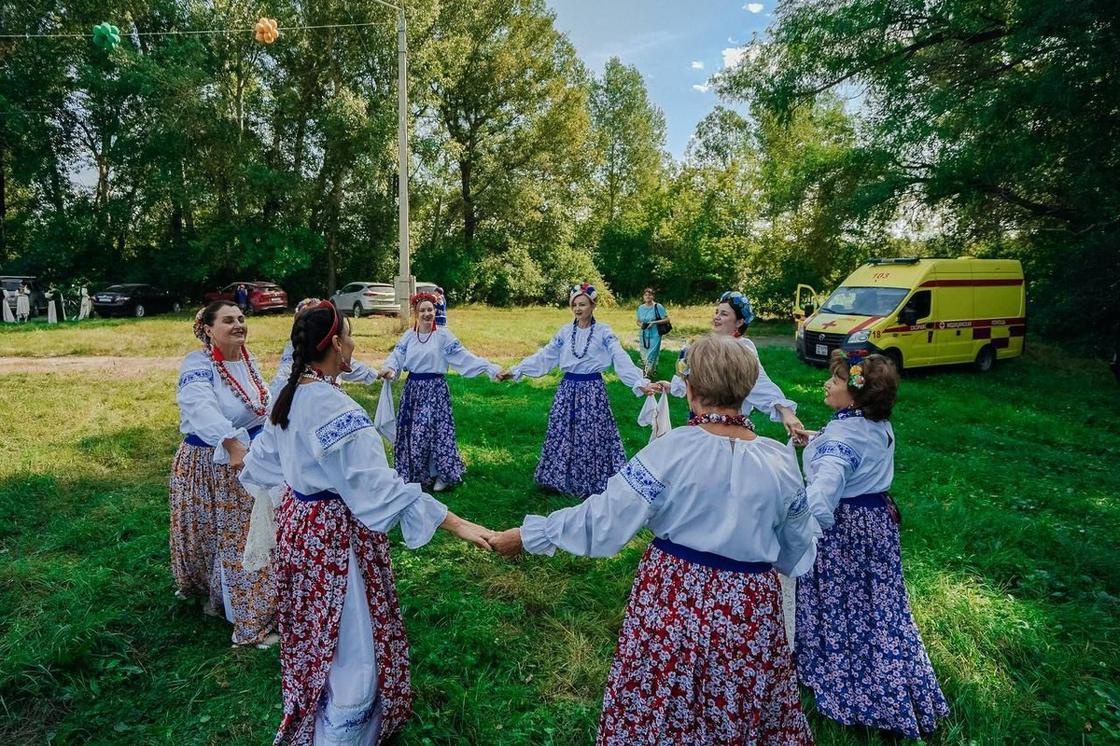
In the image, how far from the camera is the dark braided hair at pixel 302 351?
2.50m

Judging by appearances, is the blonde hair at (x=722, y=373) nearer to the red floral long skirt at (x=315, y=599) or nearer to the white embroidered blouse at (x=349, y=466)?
the white embroidered blouse at (x=349, y=466)

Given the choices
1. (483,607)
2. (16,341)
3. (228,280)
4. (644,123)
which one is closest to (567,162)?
(644,123)

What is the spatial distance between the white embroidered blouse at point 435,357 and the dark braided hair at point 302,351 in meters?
3.39

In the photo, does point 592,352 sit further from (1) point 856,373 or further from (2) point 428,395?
(1) point 856,373

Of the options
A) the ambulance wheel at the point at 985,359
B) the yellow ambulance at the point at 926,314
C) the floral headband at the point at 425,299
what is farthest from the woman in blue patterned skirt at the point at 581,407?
the ambulance wheel at the point at 985,359

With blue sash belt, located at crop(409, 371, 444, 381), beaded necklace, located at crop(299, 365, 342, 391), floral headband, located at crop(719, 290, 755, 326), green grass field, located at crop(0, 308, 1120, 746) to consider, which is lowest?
green grass field, located at crop(0, 308, 1120, 746)

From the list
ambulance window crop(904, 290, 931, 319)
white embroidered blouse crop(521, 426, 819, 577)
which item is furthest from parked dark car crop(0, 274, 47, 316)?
ambulance window crop(904, 290, 931, 319)

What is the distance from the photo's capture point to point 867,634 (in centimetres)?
299

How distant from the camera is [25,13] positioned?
20.9 meters

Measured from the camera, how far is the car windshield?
12977 millimetres

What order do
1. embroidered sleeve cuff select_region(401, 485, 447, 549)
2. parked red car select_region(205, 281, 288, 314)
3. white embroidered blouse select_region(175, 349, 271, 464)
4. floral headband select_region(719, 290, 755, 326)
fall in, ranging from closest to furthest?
embroidered sleeve cuff select_region(401, 485, 447, 549) → white embroidered blouse select_region(175, 349, 271, 464) → floral headband select_region(719, 290, 755, 326) → parked red car select_region(205, 281, 288, 314)

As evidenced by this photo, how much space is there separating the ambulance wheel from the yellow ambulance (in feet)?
0.06

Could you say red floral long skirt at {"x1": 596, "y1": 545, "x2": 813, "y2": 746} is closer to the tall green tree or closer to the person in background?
the person in background

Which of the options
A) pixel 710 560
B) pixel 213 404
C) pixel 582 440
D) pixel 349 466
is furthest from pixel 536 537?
pixel 582 440
